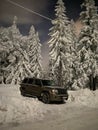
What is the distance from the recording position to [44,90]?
17859mm

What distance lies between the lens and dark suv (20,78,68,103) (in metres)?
17.4

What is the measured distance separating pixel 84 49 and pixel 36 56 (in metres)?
17.8

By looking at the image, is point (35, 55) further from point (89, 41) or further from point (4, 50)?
point (89, 41)

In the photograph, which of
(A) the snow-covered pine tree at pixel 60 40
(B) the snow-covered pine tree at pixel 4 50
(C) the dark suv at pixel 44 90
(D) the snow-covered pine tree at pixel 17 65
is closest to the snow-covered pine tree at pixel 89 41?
(A) the snow-covered pine tree at pixel 60 40

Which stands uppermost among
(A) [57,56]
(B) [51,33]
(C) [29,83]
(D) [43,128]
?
(B) [51,33]

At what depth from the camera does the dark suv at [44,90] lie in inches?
684

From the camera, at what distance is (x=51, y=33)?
3638 centimetres

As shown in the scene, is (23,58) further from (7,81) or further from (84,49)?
(84,49)

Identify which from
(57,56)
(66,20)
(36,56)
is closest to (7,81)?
(36,56)

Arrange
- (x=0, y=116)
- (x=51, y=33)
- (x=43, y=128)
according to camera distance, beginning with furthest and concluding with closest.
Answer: (x=51, y=33) < (x=0, y=116) < (x=43, y=128)

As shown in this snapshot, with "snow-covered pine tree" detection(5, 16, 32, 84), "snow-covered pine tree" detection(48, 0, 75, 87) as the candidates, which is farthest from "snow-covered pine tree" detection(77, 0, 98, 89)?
"snow-covered pine tree" detection(5, 16, 32, 84)

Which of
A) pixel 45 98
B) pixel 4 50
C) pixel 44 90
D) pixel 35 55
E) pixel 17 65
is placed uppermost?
pixel 4 50

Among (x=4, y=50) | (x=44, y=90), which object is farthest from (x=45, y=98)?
(x=4, y=50)

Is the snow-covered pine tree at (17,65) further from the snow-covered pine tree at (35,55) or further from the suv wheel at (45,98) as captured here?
the suv wheel at (45,98)
